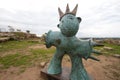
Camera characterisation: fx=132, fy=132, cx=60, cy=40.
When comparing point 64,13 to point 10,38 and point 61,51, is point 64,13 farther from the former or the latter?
point 10,38

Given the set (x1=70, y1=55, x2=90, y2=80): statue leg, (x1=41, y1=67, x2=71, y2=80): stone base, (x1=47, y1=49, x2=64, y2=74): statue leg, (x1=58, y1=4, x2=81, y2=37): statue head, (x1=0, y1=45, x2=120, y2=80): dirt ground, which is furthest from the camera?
(x1=0, y1=45, x2=120, y2=80): dirt ground

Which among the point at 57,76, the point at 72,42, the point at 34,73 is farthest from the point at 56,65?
the point at 34,73

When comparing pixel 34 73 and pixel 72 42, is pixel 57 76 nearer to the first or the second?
pixel 72 42

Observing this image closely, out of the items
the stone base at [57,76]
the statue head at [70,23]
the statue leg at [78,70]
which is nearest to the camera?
the statue head at [70,23]

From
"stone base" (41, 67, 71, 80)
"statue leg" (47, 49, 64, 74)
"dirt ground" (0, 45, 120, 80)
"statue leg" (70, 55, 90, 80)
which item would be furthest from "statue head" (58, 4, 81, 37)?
"dirt ground" (0, 45, 120, 80)

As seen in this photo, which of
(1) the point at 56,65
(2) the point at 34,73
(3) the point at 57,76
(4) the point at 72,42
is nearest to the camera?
(4) the point at 72,42

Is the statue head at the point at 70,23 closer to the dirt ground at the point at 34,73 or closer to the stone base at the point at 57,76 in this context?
the stone base at the point at 57,76

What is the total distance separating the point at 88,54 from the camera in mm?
2402

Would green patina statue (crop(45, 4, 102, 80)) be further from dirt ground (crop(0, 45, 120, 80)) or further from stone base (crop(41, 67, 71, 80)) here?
dirt ground (crop(0, 45, 120, 80))

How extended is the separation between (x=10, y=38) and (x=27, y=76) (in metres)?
8.42

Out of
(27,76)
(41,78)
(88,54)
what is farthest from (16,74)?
(88,54)

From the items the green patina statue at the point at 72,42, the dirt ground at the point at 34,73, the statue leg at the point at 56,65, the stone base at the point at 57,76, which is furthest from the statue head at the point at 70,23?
the dirt ground at the point at 34,73

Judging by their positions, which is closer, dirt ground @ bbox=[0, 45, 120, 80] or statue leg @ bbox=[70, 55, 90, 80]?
statue leg @ bbox=[70, 55, 90, 80]

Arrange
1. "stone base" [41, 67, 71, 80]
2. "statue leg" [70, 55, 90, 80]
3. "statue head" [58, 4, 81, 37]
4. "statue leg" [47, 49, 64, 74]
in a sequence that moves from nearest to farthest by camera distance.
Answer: "statue head" [58, 4, 81, 37] < "statue leg" [70, 55, 90, 80] < "stone base" [41, 67, 71, 80] < "statue leg" [47, 49, 64, 74]
